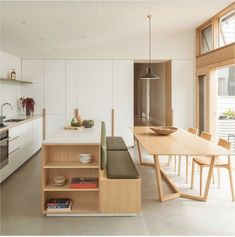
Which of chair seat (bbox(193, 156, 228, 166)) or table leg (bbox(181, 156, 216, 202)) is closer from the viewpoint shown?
table leg (bbox(181, 156, 216, 202))

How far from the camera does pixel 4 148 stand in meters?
4.48

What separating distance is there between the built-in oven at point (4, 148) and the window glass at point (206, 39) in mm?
4598

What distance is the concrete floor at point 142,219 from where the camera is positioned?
9.61 feet

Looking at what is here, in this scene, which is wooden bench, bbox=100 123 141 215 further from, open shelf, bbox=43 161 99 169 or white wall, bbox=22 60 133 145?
white wall, bbox=22 60 133 145

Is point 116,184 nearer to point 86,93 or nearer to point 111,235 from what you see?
point 111,235

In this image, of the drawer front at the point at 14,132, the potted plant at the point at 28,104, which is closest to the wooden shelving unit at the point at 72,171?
the drawer front at the point at 14,132

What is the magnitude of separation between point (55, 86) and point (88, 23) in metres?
2.54

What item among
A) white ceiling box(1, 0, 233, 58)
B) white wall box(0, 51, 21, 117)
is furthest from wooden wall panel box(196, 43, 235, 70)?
white wall box(0, 51, 21, 117)

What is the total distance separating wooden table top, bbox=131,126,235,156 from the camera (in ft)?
11.3

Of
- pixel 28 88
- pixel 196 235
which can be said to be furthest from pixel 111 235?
pixel 28 88

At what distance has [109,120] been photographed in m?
7.46

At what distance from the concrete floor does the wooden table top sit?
69cm

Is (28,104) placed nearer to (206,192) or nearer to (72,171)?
(72,171)

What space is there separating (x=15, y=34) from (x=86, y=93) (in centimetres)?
235
